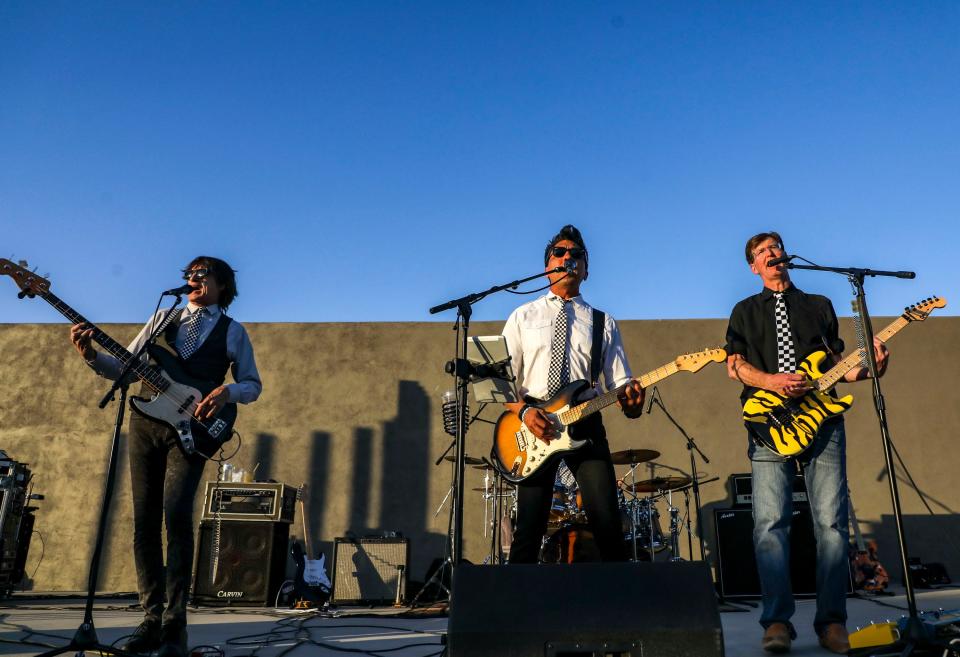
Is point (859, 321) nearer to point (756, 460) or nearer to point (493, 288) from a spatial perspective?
point (756, 460)

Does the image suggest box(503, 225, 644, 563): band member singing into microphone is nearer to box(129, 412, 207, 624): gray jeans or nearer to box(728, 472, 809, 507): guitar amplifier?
box(129, 412, 207, 624): gray jeans

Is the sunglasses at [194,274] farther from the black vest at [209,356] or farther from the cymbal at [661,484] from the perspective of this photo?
the cymbal at [661,484]

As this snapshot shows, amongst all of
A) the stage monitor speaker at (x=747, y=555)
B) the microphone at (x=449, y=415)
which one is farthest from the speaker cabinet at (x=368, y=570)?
the stage monitor speaker at (x=747, y=555)

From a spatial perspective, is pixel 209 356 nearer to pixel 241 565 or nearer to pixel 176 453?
pixel 176 453

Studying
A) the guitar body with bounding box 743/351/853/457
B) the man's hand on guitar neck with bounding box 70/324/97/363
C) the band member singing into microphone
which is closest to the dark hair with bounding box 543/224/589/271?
the band member singing into microphone

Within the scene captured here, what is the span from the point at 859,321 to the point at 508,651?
179 centimetres

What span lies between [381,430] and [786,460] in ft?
15.4

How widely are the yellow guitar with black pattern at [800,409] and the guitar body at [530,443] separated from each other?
75 cm

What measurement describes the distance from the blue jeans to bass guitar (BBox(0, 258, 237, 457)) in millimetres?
2336

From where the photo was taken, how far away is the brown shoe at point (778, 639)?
9.18 feet

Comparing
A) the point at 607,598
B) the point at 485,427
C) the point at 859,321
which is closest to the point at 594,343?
the point at 859,321

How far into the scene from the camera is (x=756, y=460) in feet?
10.2

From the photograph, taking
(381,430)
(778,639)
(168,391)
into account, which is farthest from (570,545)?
(168,391)

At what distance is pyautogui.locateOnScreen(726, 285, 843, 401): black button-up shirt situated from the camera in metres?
3.13
